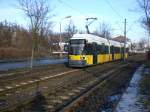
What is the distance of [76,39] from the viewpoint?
116 feet

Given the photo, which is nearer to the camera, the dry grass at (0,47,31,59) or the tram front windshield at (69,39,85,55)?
the tram front windshield at (69,39,85,55)

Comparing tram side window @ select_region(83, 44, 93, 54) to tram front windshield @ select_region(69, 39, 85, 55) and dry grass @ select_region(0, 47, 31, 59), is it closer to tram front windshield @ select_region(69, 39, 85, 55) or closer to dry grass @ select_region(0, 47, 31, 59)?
tram front windshield @ select_region(69, 39, 85, 55)

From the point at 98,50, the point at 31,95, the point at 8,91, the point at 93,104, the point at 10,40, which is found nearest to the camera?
the point at 93,104

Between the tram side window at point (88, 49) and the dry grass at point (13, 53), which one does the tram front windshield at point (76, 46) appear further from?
the dry grass at point (13, 53)

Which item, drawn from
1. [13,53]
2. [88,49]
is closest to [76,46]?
[88,49]

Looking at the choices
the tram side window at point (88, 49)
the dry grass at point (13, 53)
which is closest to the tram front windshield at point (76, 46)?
the tram side window at point (88, 49)

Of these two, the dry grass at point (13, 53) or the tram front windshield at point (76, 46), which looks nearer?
the tram front windshield at point (76, 46)

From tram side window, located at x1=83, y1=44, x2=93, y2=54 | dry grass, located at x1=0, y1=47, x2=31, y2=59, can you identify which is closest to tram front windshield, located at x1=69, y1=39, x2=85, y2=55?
tram side window, located at x1=83, y1=44, x2=93, y2=54

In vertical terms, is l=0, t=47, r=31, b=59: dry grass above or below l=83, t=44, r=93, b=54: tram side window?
below

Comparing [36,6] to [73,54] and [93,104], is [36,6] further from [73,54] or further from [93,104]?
[93,104]

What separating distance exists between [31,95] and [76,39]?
20456 mm

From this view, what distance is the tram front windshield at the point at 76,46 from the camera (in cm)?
3484

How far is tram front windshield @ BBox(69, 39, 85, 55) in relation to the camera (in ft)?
114

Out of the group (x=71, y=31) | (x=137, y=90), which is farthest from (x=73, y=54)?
(x=71, y=31)
